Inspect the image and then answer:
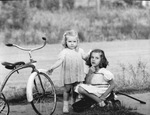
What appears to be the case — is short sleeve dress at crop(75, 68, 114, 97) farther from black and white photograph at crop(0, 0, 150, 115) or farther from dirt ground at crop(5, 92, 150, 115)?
dirt ground at crop(5, 92, 150, 115)

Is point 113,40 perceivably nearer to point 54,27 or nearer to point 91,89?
point 54,27

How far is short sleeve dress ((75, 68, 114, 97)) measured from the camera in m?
6.11

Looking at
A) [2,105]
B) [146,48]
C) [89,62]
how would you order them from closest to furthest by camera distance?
[2,105] → [89,62] → [146,48]

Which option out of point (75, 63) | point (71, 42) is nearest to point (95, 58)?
point (75, 63)

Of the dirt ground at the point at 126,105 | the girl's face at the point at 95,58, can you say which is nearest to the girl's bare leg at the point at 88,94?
the dirt ground at the point at 126,105

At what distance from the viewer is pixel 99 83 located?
20.5ft

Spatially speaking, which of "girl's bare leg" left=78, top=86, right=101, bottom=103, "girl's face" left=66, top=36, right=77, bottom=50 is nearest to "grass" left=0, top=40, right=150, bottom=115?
"girl's bare leg" left=78, top=86, right=101, bottom=103

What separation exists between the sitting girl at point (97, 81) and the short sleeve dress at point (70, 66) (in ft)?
0.58

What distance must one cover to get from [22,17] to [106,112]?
41.6ft

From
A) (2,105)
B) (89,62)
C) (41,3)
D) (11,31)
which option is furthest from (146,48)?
(41,3)

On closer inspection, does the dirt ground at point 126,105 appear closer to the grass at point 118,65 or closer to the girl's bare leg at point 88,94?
the grass at point 118,65

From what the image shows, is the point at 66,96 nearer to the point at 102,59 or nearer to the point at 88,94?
the point at 88,94

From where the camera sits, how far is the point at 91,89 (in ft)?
20.0

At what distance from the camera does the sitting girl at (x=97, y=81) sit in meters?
6.08
